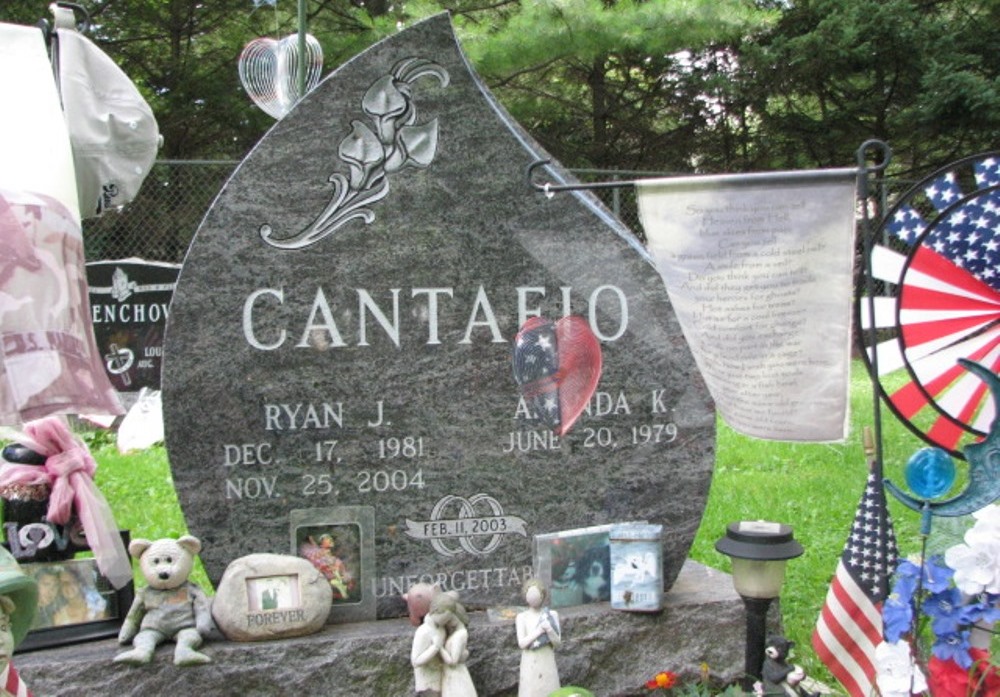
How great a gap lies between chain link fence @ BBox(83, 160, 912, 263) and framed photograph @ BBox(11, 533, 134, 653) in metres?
8.10

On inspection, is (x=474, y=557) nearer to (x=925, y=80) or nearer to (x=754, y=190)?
(x=754, y=190)

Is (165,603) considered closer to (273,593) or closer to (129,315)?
(273,593)

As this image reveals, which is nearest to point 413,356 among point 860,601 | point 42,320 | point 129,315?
point 42,320

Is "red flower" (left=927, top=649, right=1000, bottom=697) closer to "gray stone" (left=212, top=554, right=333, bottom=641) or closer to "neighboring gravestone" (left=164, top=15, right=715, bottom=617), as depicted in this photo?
"neighboring gravestone" (left=164, top=15, right=715, bottom=617)

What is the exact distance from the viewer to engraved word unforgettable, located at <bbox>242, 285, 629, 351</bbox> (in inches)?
133

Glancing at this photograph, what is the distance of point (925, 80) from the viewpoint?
13.3 metres

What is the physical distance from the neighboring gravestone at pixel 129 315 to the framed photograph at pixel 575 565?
584cm

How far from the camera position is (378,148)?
3479mm

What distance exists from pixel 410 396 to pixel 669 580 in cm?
108

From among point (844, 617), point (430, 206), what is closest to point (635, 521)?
point (844, 617)

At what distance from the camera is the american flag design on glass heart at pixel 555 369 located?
11.6 ft

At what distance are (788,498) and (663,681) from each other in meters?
2.92

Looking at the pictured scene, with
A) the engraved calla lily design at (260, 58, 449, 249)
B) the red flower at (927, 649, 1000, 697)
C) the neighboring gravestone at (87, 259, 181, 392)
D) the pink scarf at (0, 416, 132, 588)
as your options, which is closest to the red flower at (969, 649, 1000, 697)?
the red flower at (927, 649, 1000, 697)

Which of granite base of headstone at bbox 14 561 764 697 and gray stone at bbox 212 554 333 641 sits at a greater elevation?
gray stone at bbox 212 554 333 641
